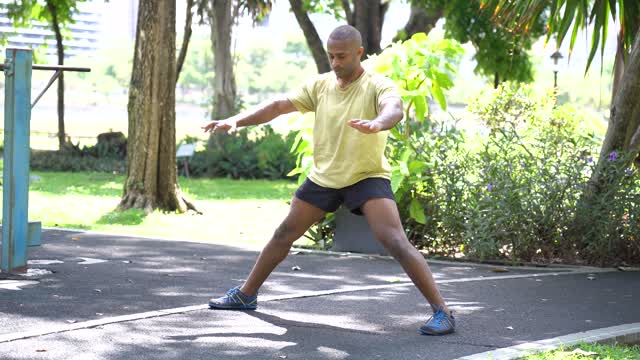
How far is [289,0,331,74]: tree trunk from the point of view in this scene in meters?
25.1

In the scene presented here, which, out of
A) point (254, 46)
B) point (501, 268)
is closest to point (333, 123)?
point (501, 268)

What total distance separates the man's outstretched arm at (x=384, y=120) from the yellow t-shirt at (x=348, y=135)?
5.5 inches

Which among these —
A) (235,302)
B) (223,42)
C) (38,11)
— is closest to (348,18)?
(223,42)

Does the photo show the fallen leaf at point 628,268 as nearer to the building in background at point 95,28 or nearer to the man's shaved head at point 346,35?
the man's shaved head at point 346,35

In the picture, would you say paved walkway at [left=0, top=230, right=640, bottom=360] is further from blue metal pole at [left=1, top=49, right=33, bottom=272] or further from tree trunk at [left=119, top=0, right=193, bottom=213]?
tree trunk at [left=119, top=0, right=193, bottom=213]

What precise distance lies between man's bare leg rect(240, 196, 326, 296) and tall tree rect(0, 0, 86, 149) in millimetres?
21894

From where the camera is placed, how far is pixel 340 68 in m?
6.52

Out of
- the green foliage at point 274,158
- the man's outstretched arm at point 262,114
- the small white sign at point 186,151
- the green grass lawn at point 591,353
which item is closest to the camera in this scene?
the green grass lawn at point 591,353

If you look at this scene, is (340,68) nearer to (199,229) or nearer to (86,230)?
(86,230)

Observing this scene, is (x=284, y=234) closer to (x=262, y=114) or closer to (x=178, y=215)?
(x=262, y=114)

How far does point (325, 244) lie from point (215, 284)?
10.00 ft

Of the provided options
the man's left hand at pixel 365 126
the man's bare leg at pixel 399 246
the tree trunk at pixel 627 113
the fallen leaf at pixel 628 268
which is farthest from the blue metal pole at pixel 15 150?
the tree trunk at pixel 627 113

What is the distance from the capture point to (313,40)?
25172 mm

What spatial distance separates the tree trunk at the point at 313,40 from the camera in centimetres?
2508
